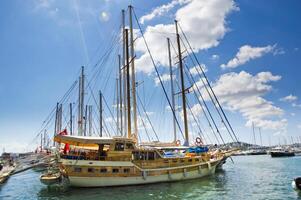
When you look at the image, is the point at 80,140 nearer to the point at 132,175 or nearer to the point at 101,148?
the point at 101,148

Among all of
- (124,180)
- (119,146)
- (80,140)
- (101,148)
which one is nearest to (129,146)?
(119,146)

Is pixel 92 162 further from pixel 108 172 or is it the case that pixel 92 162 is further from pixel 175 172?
pixel 175 172

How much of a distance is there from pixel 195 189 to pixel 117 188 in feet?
24.1

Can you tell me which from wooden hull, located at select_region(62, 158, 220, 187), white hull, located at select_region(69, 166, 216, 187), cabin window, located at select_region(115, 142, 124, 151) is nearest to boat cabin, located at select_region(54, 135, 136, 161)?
cabin window, located at select_region(115, 142, 124, 151)

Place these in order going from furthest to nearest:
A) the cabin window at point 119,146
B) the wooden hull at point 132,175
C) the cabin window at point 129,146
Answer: the cabin window at point 129,146 < the cabin window at point 119,146 < the wooden hull at point 132,175

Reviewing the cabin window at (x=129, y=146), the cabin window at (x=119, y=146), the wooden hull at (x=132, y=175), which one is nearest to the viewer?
the wooden hull at (x=132, y=175)

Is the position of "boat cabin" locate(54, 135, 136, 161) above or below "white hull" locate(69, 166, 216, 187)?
above

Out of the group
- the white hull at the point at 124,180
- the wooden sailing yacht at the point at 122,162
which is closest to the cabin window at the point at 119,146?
the wooden sailing yacht at the point at 122,162

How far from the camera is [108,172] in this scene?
24.3 metres

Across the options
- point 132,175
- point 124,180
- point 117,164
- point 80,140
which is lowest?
point 124,180

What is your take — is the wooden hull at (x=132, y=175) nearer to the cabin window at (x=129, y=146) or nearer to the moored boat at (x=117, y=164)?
the moored boat at (x=117, y=164)

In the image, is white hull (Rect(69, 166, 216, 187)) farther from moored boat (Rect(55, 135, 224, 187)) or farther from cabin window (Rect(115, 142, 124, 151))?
cabin window (Rect(115, 142, 124, 151))

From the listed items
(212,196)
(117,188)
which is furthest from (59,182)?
(212,196)

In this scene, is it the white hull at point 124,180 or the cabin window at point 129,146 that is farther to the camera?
the cabin window at point 129,146
